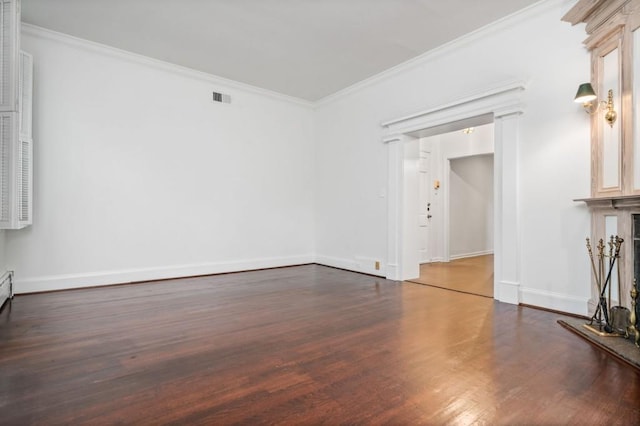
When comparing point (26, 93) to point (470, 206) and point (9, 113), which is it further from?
point (470, 206)

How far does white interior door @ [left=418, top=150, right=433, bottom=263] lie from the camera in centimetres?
696

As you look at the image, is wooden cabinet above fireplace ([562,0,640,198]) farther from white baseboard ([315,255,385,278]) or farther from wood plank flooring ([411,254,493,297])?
white baseboard ([315,255,385,278])

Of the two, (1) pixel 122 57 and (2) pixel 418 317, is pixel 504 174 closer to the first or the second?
(2) pixel 418 317

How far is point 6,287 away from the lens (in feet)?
11.9

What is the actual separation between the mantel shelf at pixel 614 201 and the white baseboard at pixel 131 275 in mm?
4520

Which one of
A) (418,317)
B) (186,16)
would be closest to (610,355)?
(418,317)

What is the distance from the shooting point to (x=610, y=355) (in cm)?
228

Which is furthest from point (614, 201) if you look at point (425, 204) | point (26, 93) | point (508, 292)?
point (26, 93)

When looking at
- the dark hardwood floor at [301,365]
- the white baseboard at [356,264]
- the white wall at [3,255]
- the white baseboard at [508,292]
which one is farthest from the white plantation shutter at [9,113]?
the white baseboard at [508,292]

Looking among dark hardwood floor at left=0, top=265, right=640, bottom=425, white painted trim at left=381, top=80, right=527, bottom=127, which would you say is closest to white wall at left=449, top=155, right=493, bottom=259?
white painted trim at left=381, top=80, right=527, bottom=127

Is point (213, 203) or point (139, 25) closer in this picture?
point (139, 25)

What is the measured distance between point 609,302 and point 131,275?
17.3 feet

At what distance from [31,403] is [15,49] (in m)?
2.95

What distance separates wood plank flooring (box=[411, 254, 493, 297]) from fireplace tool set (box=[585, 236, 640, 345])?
1179 mm
